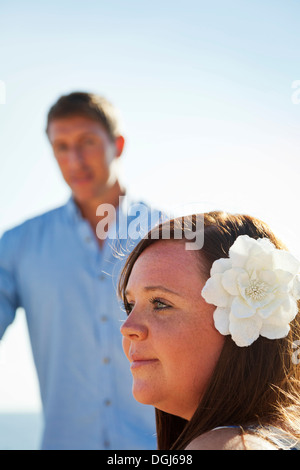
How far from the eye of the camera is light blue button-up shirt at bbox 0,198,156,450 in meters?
3.84

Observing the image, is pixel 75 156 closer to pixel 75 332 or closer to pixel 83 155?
pixel 83 155

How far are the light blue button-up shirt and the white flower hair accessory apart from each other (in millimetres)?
1733

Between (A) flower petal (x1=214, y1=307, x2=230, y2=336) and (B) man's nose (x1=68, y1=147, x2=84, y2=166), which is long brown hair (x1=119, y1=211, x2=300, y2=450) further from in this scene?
(B) man's nose (x1=68, y1=147, x2=84, y2=166)

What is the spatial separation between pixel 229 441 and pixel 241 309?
17.5 inches

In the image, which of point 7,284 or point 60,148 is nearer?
point 7,284

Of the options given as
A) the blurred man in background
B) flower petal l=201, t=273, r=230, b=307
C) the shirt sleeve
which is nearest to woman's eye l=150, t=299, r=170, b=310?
flower petal l=201, t=273, r=230, b=307

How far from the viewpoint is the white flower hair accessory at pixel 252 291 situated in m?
2.07

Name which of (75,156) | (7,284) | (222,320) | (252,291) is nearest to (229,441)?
(222,320)

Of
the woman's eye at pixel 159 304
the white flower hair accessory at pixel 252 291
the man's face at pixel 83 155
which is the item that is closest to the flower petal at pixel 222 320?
the white flower hair accessory at pixel 252 291

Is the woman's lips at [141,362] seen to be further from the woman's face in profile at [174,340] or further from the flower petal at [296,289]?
the flower petal at [296,289]

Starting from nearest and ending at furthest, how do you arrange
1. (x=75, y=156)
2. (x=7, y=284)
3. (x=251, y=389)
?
(x=251, y=389)
(x=7, y=284)
(x=75, y=156)

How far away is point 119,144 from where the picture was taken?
15.8 ft

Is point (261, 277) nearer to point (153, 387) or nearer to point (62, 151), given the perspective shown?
point (153, 387)
